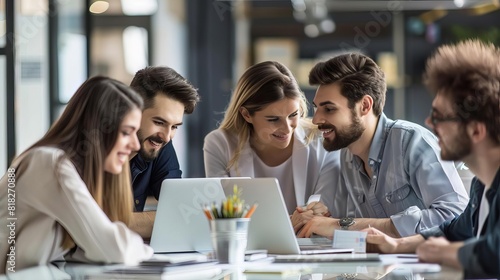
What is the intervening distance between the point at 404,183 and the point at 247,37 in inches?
250

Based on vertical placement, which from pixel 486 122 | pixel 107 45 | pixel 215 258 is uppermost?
pixel 107 45

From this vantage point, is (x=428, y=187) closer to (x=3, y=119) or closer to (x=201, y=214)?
(x=201, y=214)

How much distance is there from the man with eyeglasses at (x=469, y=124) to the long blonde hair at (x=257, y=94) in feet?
4.49

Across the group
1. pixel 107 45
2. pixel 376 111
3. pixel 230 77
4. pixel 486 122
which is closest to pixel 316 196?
pixel 376 111

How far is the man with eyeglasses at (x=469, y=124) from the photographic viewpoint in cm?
212

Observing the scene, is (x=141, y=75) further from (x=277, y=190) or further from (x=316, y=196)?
(x=277, y=190)

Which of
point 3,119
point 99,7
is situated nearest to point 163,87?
point 3,119

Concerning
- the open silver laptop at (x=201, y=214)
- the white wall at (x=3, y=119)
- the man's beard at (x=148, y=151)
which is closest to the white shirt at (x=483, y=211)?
the open silver laptop at (x=201, y=214)

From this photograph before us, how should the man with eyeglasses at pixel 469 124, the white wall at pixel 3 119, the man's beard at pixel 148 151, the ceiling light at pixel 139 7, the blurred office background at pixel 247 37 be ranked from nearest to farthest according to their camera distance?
the man with eyeglasses at pixel 469 124
the man's beard at pixel 148 151
the white wall at pixel 3 119
the blurred office background at pixel 247 37
the ceiling light at pixel 139 7

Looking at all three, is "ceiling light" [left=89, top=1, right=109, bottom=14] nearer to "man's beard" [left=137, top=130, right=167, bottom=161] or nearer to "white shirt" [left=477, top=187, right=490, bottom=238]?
"man's beard" [left=137, top=130, right=167, bottom=161]

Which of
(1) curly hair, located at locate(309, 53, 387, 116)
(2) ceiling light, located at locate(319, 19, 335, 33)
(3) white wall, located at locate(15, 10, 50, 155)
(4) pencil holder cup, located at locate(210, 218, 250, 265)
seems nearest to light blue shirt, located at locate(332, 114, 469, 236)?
(1) curly hair, located at locate(309, 53, 387, 116)

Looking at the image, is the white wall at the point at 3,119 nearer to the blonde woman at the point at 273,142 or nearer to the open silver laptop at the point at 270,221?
the blonde woman at the point at 273,142

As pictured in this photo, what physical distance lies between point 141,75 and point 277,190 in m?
1.12

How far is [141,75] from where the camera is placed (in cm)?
353
